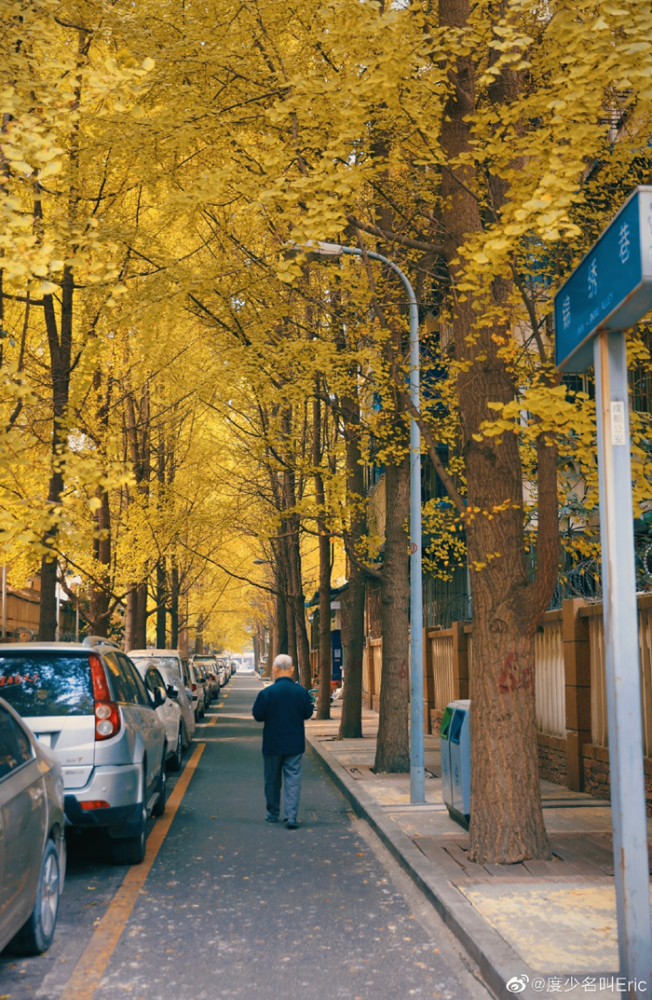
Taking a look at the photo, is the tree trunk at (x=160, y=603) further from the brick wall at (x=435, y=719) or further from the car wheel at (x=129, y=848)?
the car wheel at (x=129, y=848)

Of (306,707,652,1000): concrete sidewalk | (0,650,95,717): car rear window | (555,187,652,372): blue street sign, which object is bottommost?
(306,707,652,1000): concrete sidewalk

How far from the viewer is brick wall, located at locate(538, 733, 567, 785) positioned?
12.5 meters

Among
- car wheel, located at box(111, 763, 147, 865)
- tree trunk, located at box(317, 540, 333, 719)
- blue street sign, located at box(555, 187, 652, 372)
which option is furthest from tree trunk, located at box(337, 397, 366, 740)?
blue street sign, located at box(555, 187, 652, 372)

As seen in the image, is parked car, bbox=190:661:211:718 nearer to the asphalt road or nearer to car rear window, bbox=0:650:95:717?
the asphalt road

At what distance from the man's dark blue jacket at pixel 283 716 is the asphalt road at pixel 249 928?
0.86 metres

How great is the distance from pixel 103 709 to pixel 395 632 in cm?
677

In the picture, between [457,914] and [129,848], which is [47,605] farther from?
[457,914]

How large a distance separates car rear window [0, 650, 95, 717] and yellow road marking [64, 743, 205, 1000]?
1404mm

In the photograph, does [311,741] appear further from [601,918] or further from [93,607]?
[601,918]

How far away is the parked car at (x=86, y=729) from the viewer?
7.79 metres

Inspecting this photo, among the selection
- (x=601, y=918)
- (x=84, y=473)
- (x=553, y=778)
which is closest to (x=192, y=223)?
(x=84, y=473)

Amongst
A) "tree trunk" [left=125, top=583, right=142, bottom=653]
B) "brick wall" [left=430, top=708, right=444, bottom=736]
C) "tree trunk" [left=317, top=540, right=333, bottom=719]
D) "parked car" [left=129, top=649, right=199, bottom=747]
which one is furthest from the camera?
"tree trunk" [left=125, top=583, right=142, bottom=653]

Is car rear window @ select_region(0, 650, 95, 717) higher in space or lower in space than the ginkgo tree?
lower

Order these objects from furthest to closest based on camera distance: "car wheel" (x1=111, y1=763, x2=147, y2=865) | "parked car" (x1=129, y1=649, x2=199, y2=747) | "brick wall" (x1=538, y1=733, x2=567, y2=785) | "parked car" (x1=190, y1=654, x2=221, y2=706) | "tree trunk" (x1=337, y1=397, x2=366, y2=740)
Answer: "parked car" (x1=190, y1=654, x2=221, y2=706) → "parked car" (x1=129, y1=649, x2=199, y2=747) → "tree trunk" (x1=337, y1=397, x2=366, y2=740) → "brick wall" (x1=538, y1=733, x2=567, y2=785) → "car wheel" (x1=111, y1=763, x2=147, y2=865)
